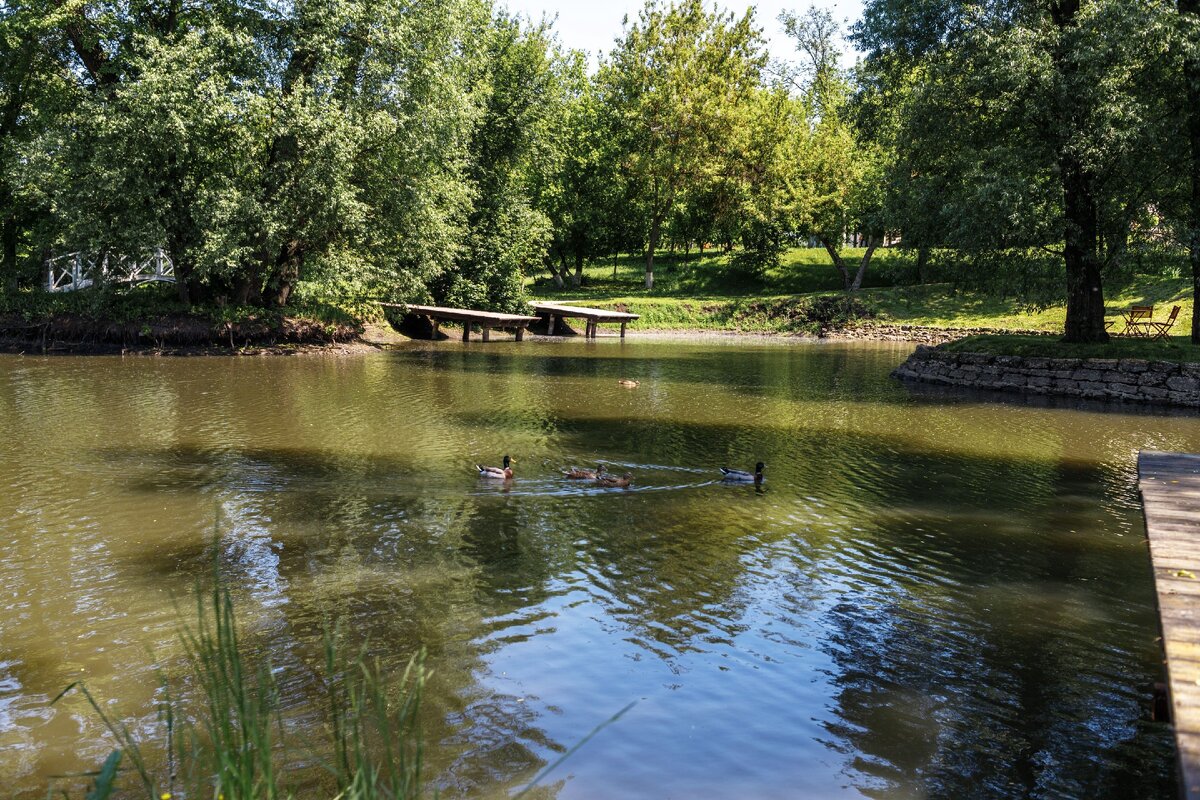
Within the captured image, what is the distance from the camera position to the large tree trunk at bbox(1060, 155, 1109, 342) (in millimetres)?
25122

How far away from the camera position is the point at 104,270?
114 ft

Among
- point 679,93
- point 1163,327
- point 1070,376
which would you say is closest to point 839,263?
point 679,93

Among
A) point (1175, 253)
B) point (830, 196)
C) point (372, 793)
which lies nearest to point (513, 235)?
point (830, 196)

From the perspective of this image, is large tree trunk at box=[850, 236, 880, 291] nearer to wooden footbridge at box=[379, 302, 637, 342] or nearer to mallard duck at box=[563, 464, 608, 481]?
wooden footbridge at box=[379, 302, 637, 342]

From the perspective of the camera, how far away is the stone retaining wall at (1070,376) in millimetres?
24547

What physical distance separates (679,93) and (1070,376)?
38.4 meters

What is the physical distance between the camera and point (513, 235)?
163ft

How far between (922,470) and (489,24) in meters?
40.0

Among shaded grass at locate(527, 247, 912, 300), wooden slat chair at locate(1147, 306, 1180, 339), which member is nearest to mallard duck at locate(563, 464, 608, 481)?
wooden slat chair at locate(1147, 306, 1180, 339)

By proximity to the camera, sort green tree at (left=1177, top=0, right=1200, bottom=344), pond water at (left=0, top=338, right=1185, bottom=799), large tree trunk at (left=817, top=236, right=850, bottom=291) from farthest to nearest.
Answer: large tree trunk at (left=817, top=236, right=850, bottom=291), green tree at (left=1177, top=0, right=1200, bottom=344), pond water at (left=0, top=338, right=1185, bottom=799)

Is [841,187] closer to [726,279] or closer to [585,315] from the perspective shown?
[726,279]

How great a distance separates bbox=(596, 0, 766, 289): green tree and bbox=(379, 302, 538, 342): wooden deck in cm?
1877

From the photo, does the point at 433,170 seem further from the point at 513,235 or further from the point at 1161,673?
the point at 1161,673

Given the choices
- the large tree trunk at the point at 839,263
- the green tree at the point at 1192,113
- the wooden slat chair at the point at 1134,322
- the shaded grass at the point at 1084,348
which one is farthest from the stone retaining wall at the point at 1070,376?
the large tree trunk at the point at 839,263
